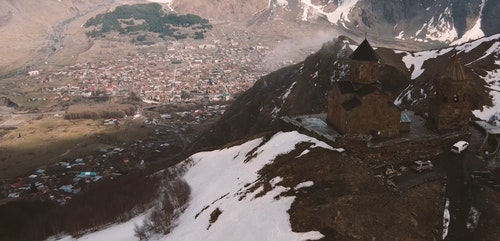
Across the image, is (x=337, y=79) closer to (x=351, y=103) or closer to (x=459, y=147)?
(x=351, y=103)

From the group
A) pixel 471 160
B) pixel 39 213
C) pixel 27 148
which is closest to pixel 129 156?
pixel 27 148

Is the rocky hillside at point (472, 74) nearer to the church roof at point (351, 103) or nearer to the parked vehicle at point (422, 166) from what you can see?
the church roof at point (351, 103)

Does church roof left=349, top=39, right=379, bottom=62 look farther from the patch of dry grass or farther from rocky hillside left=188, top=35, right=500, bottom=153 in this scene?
the patch of dry grass

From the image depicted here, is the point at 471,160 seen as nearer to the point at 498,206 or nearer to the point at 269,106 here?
the point at 498,206

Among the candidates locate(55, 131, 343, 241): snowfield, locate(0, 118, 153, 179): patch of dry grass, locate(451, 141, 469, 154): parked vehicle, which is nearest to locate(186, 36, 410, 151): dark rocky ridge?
locate(0, 118, 153, 179): patch of dry grass

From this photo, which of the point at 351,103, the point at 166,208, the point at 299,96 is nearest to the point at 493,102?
the point at 351,103
